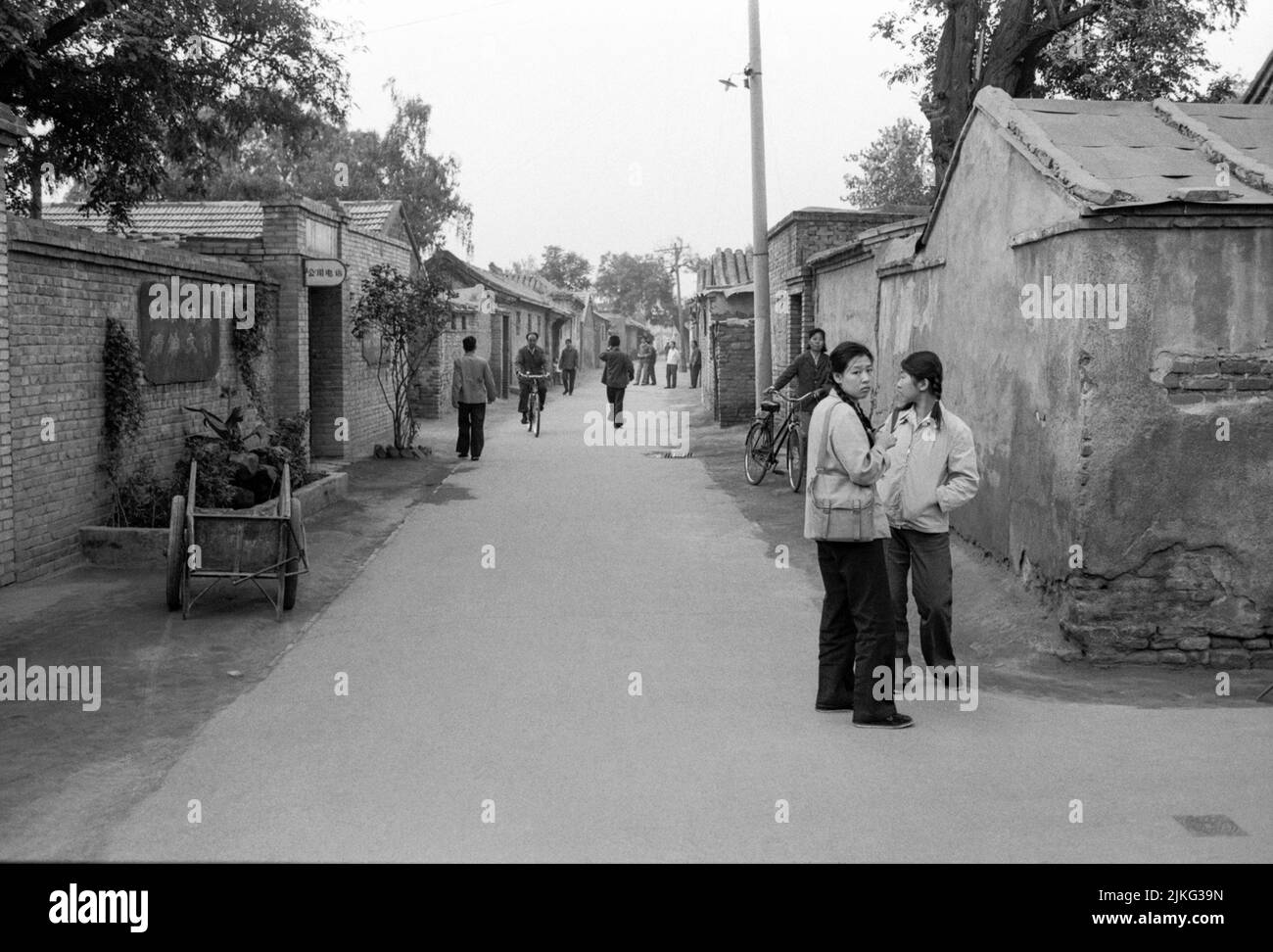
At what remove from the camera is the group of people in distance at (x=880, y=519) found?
6137mm

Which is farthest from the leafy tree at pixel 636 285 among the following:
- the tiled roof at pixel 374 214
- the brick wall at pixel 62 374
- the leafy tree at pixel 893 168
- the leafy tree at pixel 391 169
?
the brick wall at pixel 62 374

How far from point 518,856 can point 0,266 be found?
21.9 ft

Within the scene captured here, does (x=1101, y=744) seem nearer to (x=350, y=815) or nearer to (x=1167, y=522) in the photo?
(x=1167, y=522)

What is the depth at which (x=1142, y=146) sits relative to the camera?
344 inches

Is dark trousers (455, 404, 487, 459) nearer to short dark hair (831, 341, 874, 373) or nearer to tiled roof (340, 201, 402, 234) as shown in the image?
tiled roof (340, 201, 402, 234)

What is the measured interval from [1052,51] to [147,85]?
643 inches

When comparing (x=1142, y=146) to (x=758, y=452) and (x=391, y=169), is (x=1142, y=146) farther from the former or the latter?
(x=391, y=169)

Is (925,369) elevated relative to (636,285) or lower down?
lower down

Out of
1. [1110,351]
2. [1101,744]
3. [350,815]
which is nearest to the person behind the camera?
[350,815]

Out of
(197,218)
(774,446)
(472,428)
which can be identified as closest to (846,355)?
(774,446)

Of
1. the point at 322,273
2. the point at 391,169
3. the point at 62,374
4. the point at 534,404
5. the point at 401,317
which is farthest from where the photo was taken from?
the point at 391,169

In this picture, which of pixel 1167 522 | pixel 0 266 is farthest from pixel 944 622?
pixel 0 266

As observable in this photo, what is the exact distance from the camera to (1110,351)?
290 inches

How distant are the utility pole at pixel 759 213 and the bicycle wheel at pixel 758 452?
2.23 m
